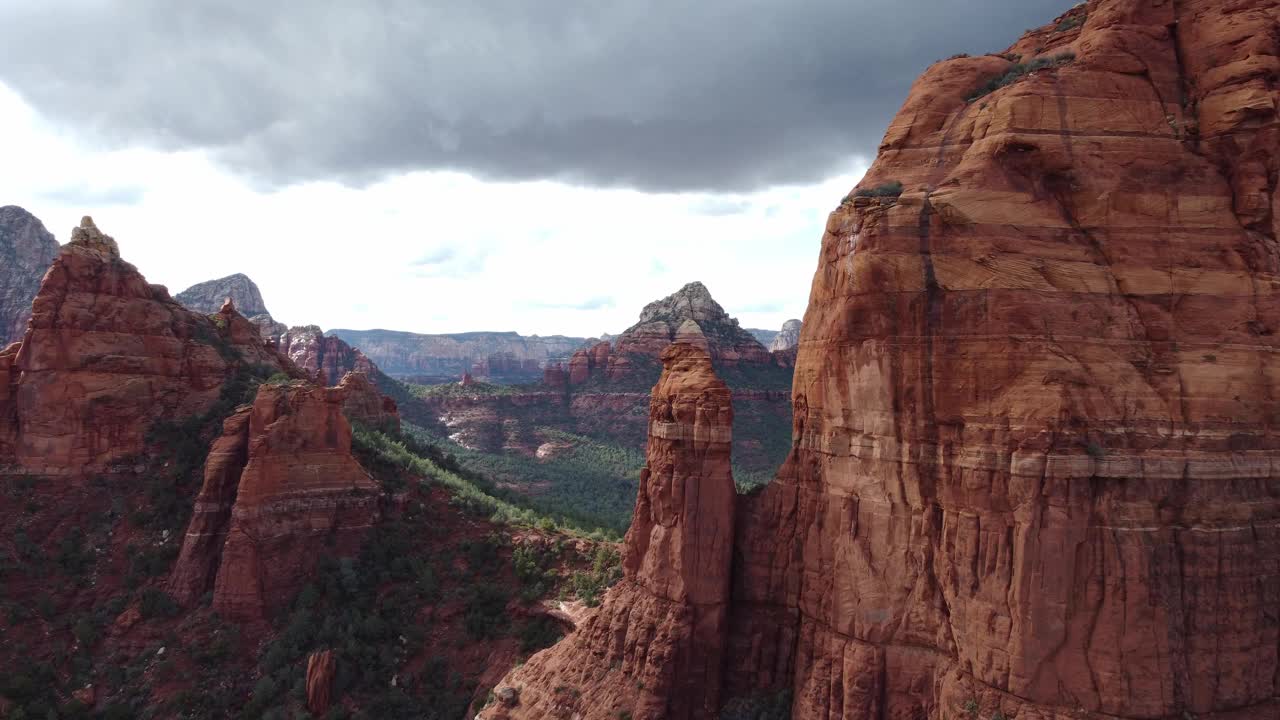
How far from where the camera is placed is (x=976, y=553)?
2105cm

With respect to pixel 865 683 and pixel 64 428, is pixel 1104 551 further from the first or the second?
pixel 64 428

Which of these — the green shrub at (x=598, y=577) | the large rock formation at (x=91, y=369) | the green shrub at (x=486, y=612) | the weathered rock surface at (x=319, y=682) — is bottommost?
the weathered rock surface at (x=319, y=682)

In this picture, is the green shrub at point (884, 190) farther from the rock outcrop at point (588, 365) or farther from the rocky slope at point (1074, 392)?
the rock outcrop at point (588, 365)

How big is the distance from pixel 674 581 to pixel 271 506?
28156 millimetres

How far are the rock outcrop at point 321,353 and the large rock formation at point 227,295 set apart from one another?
15351 mm

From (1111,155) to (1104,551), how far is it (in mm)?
11019

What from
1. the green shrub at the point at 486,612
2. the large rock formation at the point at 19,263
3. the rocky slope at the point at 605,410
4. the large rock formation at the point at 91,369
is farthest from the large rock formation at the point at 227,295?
the green shrub at the point at 486,612

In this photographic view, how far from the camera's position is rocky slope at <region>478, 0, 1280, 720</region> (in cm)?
1942

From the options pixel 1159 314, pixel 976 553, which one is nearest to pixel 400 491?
pixel 976 553

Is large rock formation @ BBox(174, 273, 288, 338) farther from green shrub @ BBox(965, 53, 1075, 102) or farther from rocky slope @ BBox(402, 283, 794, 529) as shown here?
green shrub @ BBox(965, 53, 1075, 102)

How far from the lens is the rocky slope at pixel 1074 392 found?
63.7ft

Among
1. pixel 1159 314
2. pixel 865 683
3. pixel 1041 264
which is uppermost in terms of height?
pixel 1041 264

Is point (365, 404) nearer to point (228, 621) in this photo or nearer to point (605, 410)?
point (228, 621)

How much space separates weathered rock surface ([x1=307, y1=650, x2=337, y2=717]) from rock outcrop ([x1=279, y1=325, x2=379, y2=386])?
377 ft
